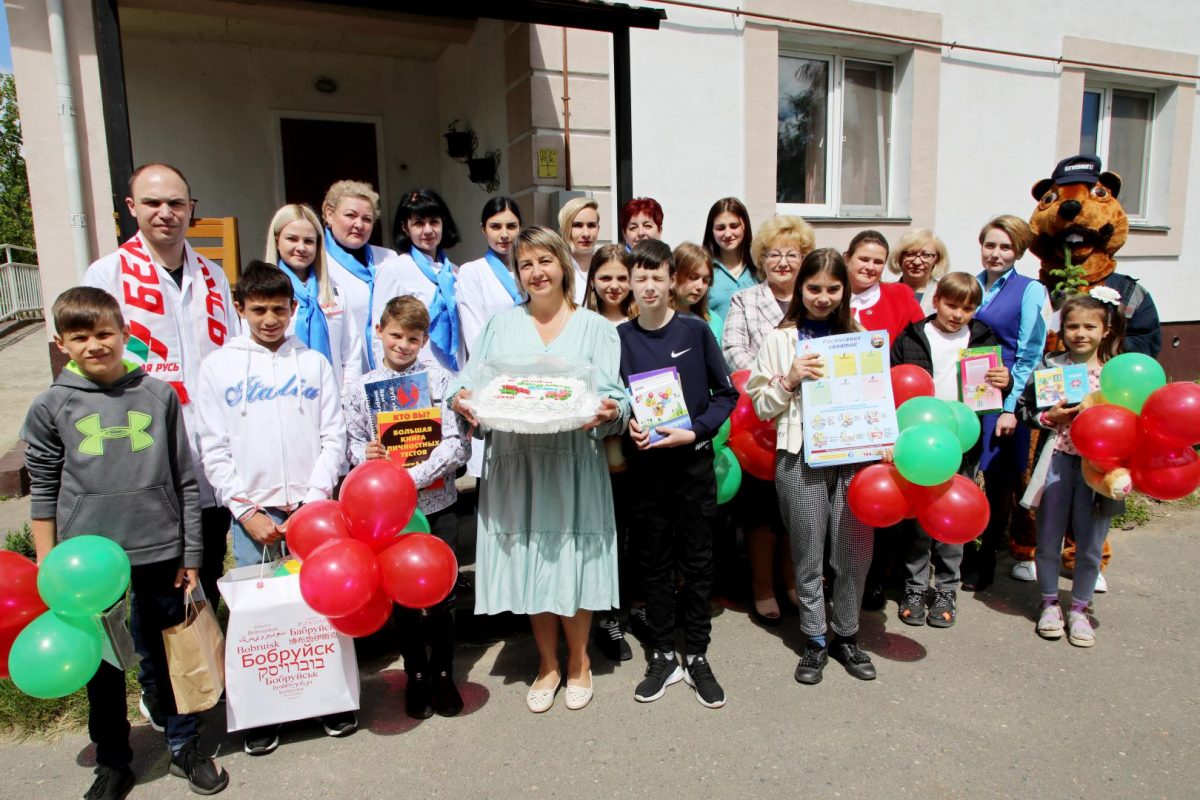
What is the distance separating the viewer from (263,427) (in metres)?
2.87

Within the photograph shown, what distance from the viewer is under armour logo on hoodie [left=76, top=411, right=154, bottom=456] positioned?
246 centimetres

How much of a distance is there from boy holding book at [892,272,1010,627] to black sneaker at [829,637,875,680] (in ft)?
2.03

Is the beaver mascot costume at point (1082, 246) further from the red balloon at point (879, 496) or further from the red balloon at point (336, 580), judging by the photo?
the red balloon at point (336, 580)

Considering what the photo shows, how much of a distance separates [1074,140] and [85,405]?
30.8 ft

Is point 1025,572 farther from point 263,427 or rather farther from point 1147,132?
point 1147,132

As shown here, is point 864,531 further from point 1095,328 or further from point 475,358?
point 475,358

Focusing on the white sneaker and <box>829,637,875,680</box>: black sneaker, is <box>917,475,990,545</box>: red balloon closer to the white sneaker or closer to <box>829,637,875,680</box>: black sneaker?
<box>829,637,875,680</box>: black sneaker

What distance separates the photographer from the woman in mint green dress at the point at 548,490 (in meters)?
2.95

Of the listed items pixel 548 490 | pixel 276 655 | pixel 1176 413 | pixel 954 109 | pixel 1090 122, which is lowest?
pixel 276 655

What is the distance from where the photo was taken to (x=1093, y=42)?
8.02m

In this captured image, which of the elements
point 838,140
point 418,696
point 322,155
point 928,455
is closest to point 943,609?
point 928,455

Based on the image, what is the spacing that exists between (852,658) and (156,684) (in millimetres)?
2860

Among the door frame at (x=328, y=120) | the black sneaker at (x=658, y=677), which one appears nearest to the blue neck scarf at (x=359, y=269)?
the black sneaker at (x=658, y=677)

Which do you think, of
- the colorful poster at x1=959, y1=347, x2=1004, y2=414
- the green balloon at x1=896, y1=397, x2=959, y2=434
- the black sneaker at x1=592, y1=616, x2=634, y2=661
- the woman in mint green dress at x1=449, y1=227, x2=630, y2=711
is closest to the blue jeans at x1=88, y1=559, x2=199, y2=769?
the woman in mint green dress at x1=449, y1=227, x2=630, y2=711
